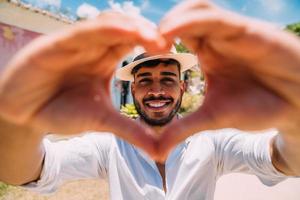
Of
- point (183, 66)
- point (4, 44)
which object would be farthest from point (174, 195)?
point (4, 44)

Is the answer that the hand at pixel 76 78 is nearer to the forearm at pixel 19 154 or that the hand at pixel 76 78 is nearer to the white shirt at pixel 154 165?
the forearm at pixel 19 154

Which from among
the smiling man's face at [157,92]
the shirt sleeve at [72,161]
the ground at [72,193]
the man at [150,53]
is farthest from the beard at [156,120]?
the ground at [72,193]

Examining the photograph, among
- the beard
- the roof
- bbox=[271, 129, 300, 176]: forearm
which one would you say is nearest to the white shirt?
the beard

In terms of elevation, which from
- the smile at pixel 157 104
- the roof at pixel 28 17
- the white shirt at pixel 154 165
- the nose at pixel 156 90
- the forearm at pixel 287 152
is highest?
the roof at pixel 28 17

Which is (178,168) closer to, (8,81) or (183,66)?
(183,66)

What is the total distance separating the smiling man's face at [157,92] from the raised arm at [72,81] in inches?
44.2

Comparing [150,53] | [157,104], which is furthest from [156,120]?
[150,53]

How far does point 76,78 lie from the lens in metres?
1.04

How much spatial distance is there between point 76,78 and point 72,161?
1067 millimetres

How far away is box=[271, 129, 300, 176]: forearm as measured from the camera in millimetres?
1233

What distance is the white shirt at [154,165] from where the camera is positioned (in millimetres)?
2025

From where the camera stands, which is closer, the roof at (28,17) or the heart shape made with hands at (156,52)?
the heart shape made with hands at (156,52)

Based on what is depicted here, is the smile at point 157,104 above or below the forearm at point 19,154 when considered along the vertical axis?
above

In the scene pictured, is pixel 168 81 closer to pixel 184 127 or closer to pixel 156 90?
pixel 156 90
